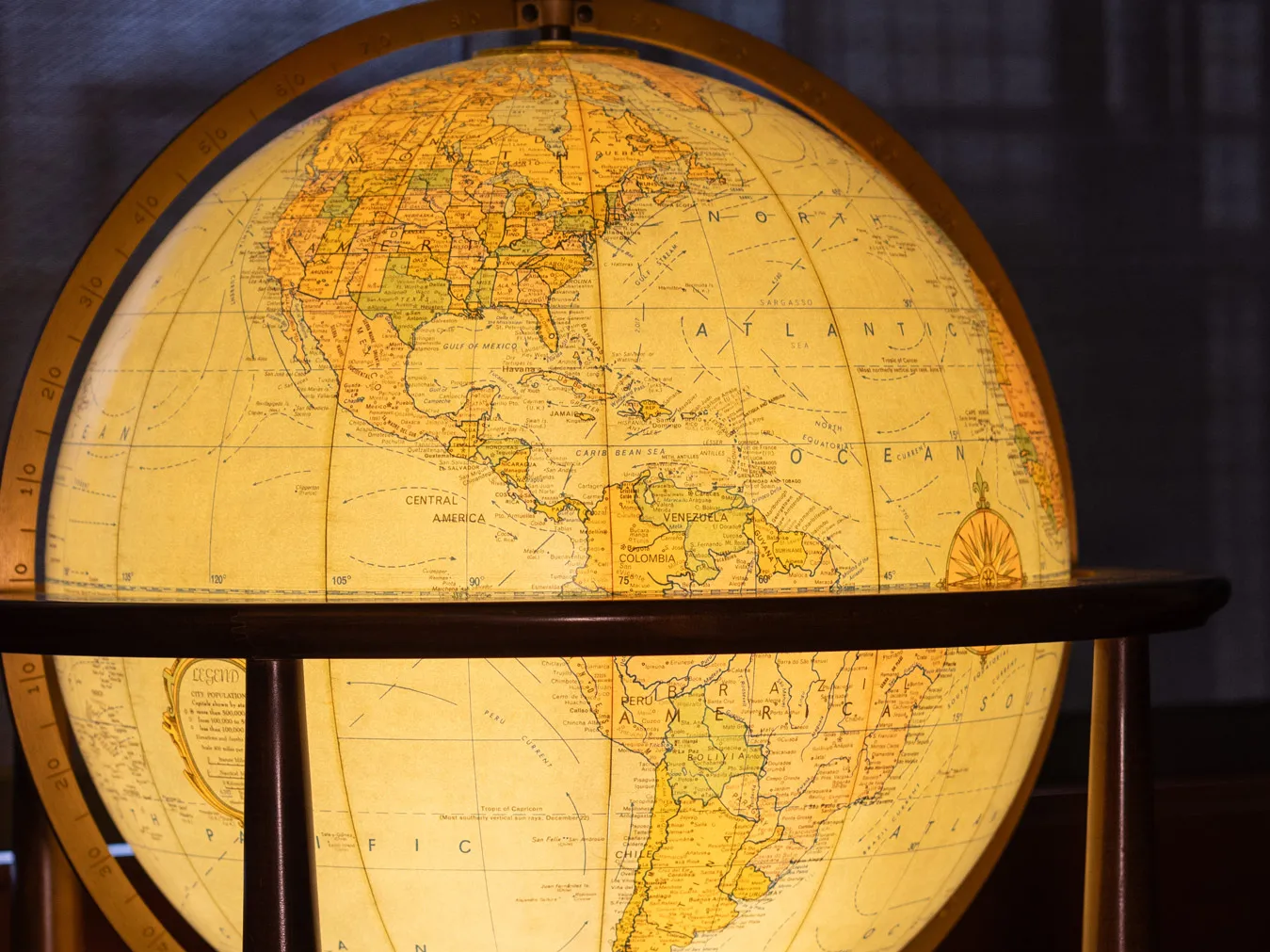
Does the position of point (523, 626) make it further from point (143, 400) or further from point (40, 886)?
point (40, 886)

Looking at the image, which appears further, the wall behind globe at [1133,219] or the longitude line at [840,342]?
the wall behind globe at [1133,219]

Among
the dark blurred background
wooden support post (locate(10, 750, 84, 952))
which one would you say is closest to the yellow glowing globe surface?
wooden support post (locate(10, 750, 84, 952))

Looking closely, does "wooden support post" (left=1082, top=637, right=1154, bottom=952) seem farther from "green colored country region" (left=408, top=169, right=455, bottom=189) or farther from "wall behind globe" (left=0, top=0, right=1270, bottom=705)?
"wall behind globe" (left=0, top=0, right=1270, bottom=705)

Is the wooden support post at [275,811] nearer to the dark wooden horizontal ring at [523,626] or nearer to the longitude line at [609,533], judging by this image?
the dark wooden horizontal ring at [523,626]

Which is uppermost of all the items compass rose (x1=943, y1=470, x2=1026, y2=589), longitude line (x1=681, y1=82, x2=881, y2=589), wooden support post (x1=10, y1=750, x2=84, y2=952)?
longitude line (x1=681, y1=82, x2=881, y2=589)

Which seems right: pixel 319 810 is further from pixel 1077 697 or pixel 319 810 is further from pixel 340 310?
pixel 1077 697

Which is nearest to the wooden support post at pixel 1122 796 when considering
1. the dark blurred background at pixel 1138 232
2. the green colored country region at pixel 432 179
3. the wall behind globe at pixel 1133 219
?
the green colored country region at pixel 432 179

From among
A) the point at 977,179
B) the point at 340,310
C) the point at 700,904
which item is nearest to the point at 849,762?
the point at 700,904
